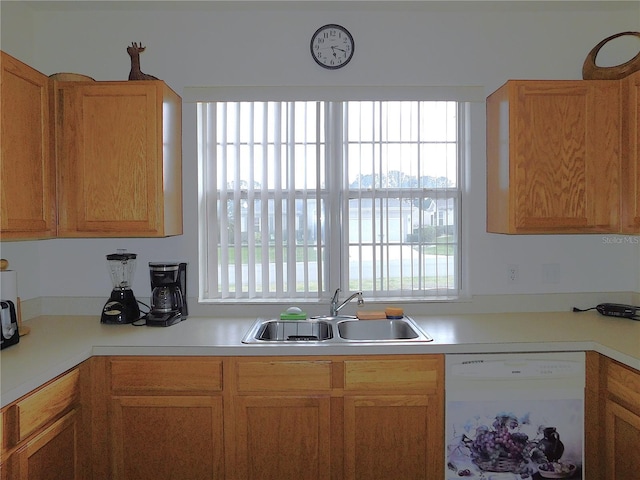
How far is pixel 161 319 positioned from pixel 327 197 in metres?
1.14

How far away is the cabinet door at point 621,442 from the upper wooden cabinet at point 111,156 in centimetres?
222

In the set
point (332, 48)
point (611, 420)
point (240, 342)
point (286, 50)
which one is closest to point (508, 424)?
point (611, 420)

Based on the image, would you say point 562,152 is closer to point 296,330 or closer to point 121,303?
point 296,330

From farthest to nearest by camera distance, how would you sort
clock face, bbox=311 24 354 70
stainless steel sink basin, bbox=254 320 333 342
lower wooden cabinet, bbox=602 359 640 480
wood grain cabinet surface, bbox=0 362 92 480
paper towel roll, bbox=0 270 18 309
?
1. clock face, bbox=311 24 354 70
2. stainless steel sink basin, bbox=254 320 333 342
3. paper towel roll, bbox=0 270 18 309
4. lower wooden cabinet, bbox=602 359 640 480
5. wood grain cabinet surface, bbox=0 362 92 480

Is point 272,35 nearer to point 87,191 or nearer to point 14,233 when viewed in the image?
point 87,191

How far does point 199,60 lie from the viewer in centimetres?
267

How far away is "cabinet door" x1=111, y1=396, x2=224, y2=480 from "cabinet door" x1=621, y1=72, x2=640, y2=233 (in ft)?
7.05

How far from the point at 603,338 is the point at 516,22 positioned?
1.79 m

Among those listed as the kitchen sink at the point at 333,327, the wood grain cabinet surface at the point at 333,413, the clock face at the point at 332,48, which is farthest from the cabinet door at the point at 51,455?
the clock face at the point at 332,48

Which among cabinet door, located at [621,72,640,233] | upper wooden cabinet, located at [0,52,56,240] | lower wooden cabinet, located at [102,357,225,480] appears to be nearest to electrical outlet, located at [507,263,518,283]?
cabinet door, located at [621,72,640,233]

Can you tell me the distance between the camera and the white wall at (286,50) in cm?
265

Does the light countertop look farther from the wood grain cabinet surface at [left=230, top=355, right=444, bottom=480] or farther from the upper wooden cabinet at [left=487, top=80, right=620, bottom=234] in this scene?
the upper wooden cabinet at [left=487, top=80, right=620, bottom=234]

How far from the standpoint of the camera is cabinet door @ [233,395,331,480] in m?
A: 2.05

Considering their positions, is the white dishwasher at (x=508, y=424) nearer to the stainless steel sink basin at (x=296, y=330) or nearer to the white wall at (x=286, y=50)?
the stainless steel sink basin at (x=296, y=330)
